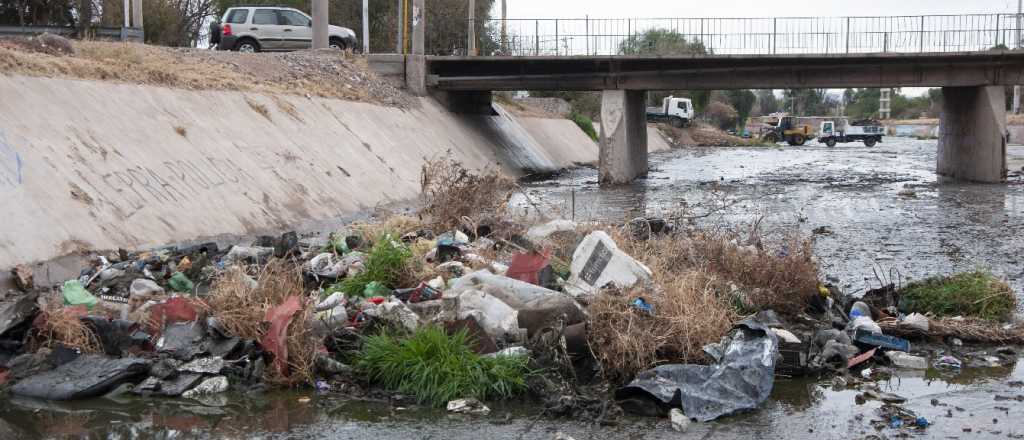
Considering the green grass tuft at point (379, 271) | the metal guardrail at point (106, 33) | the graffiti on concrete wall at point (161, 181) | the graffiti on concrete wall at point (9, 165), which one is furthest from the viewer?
the metal guardrail at point (106, 33)

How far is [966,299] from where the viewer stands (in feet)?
32.6

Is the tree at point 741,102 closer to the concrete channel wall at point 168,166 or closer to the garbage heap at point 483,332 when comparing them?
the concrete channel wall at point 168,166

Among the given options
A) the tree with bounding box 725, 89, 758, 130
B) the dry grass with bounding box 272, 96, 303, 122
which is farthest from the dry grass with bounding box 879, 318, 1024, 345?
the tree with bounding box 725, 89, 758, 130

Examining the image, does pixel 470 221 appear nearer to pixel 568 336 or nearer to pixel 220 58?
pixel 568 336

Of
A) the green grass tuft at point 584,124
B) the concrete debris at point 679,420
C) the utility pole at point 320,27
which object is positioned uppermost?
the utility pole at point 320,27

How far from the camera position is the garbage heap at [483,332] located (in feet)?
25.0

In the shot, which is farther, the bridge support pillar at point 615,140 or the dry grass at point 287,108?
the bridge support pillar at point 615,140

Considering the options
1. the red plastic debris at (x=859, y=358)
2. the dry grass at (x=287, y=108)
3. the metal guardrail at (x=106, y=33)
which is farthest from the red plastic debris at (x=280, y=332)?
the metal guardrail at (x=106, y=33)

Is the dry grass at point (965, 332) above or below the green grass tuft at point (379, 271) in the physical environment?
below

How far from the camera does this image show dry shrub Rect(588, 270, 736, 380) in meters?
7.79

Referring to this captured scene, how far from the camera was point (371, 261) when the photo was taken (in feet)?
32.3

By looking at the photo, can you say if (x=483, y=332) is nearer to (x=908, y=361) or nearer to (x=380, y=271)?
(x=380, y=271)

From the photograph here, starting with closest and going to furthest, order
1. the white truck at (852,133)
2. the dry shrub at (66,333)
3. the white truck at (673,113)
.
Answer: the dry shrub at (66,333) → the white truck at (852,133) → the white truck at (673,113)

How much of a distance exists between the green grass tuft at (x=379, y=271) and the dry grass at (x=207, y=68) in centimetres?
801
